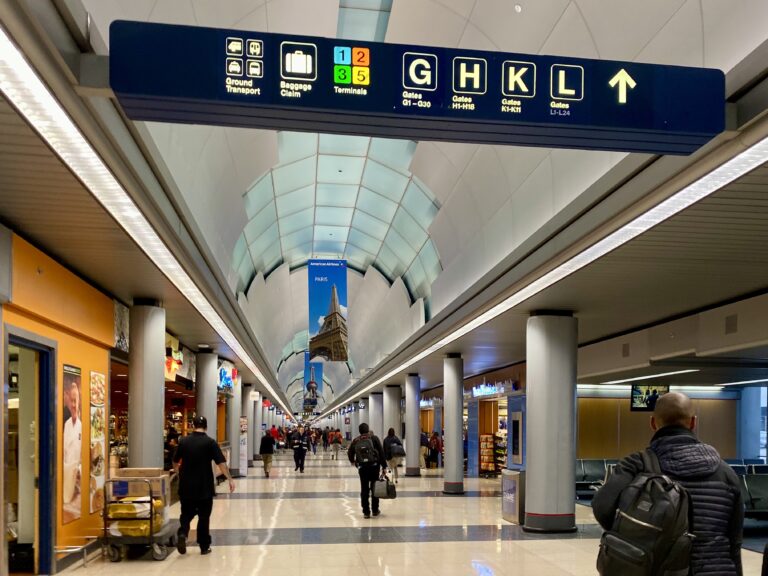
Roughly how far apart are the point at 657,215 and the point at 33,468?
8017 millimetres

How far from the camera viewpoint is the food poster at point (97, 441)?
40.8 feet

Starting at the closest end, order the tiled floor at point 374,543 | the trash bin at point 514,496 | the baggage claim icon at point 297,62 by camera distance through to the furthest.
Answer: the baggage claim icon at point 297,62 < the tiled floor at point 374,543 < the trash bin at point 514,496

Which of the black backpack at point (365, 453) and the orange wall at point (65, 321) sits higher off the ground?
the orange wall at point (65, 321)

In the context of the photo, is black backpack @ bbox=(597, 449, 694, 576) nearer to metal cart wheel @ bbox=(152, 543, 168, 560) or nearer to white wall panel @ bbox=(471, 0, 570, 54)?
white wall panel @ bbox=(471, 0, 570, 54)

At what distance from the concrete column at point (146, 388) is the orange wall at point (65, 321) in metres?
0.55

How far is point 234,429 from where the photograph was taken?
28.4 meters

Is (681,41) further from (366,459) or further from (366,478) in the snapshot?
(366,478)

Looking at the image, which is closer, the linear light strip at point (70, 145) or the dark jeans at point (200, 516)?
the linear light strip at point (70, 145)

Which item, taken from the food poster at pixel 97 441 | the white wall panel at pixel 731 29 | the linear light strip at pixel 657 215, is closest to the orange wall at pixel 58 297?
the food poster at pixel 97 441

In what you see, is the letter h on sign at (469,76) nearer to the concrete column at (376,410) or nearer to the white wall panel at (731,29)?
the white wall panel at (731,29)

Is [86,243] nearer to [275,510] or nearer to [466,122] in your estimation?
[466,122]

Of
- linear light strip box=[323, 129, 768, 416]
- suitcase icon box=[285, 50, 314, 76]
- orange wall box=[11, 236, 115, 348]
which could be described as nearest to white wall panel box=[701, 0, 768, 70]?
linear light strip box=[323, 129, 768, 416]

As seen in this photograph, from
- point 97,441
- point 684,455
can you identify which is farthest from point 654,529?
point 97,441

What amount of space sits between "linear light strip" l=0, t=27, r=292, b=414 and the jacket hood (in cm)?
387
